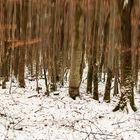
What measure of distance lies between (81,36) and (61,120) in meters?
5.75

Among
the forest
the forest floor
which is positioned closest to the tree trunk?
the forest

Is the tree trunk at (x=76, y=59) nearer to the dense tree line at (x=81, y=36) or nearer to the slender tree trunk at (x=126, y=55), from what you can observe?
the dense tree line at (x=81, y=36)

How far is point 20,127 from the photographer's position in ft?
34.9

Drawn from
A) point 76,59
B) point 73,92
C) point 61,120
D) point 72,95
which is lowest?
point 61,120

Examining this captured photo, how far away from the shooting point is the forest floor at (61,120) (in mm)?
10242

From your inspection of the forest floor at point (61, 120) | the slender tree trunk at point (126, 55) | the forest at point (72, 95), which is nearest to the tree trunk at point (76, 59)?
the forest at point (72, 95)

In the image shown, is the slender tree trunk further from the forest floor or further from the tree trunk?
the tree trunk

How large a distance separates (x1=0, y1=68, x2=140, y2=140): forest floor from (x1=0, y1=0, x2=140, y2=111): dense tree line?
124 cm

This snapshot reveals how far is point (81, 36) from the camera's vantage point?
16.6m

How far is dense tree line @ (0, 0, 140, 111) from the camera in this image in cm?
1438

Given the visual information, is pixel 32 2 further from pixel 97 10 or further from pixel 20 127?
pixel 20 127

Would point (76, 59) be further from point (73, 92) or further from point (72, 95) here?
point (72, 95)

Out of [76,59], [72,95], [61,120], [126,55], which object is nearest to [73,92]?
[72,95]

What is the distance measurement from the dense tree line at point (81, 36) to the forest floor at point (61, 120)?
1.24m
